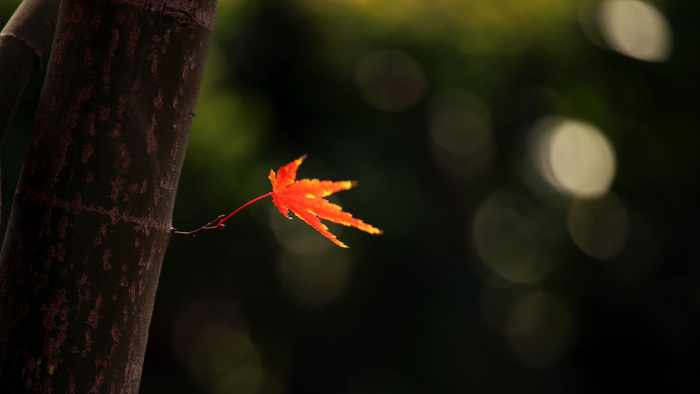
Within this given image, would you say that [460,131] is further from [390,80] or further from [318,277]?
[318,277]

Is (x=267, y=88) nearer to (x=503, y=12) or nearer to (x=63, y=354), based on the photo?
(x=503, y=12)

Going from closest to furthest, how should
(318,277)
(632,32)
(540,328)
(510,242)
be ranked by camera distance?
(318,277), (632,32), (510,242), (540,328)

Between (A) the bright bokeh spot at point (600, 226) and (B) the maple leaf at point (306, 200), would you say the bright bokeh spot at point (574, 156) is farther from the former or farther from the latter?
(B) the maple leaf at point (306, 200)

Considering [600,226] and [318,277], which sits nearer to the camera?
[318,277]

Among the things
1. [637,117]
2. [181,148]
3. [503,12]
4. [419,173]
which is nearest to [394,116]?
[419,173]

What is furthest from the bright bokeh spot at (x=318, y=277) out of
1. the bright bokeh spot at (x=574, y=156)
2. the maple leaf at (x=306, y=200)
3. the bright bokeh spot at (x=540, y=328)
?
the maple leaf at (x=306, y=200)

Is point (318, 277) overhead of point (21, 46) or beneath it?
beneath

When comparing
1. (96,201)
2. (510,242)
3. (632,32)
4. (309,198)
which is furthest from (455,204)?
(96,201)
